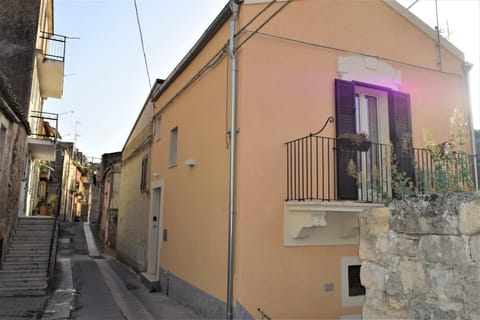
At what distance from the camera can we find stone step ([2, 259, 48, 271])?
991cm

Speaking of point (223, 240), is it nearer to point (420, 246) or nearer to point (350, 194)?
point (350, 194)

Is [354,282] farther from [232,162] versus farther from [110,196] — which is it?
[110,196]

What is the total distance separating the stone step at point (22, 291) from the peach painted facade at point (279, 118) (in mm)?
3350

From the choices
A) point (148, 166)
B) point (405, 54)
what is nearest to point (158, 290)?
point (148, 166)

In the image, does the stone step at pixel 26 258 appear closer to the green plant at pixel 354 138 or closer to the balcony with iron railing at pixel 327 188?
the balcony with iron railing at pixel 327 188

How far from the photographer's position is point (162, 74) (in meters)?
11.6

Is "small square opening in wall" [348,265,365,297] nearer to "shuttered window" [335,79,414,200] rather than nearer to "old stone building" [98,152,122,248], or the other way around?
"shuttered window" [335,79,414,200]

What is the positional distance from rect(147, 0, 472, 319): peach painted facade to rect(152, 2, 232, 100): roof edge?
45 mm

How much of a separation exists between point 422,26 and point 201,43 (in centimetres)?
479

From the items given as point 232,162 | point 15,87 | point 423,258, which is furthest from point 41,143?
point 423,258

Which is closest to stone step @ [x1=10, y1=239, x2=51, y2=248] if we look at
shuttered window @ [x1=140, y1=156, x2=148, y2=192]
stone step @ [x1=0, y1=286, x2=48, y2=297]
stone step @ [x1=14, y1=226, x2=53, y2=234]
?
stone step @ [x1=14, y1=226, x2=53, y2=234]

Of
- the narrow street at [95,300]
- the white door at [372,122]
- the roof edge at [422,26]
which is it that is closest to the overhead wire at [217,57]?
the white door at [372,122]

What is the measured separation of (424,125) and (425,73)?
46.1 inches

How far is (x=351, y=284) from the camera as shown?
22.0 ft
